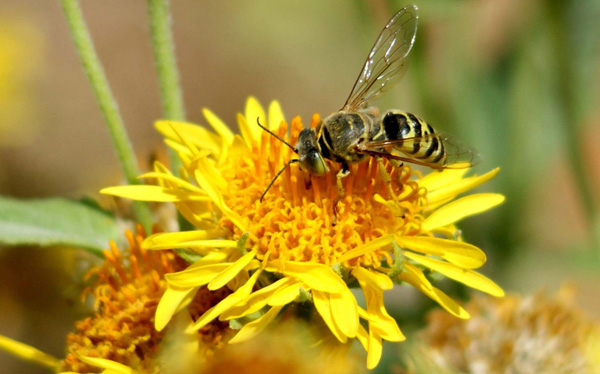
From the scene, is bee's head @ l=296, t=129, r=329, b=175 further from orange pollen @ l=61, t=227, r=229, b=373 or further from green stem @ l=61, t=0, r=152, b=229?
green stem @ l=61, t=0, r=152, b=229

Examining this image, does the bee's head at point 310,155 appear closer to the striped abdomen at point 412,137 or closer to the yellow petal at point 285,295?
the striped abdomen at point 412,137

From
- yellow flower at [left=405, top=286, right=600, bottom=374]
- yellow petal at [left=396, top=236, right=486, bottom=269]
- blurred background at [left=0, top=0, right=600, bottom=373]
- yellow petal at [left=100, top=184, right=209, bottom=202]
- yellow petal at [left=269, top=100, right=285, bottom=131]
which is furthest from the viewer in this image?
blurred background at [left=0, top=0, right=600, bottom=373]

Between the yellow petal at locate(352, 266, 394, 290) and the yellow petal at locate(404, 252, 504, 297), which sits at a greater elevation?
the yellow petal at locate(352, 266, 394, 290)

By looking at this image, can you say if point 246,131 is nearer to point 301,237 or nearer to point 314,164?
point 314,164

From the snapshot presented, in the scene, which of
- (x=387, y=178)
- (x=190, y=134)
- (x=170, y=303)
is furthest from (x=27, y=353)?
(x=387, y=178)

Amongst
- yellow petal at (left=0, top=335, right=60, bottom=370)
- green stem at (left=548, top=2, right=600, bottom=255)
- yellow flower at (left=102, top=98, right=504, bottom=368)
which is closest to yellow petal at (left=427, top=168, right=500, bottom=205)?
yellow flower at (left=102, top=98, right=504, bottom=368)

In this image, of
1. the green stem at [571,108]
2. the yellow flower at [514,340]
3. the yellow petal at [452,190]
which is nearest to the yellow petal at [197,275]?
the yellow petal at [452,190]
